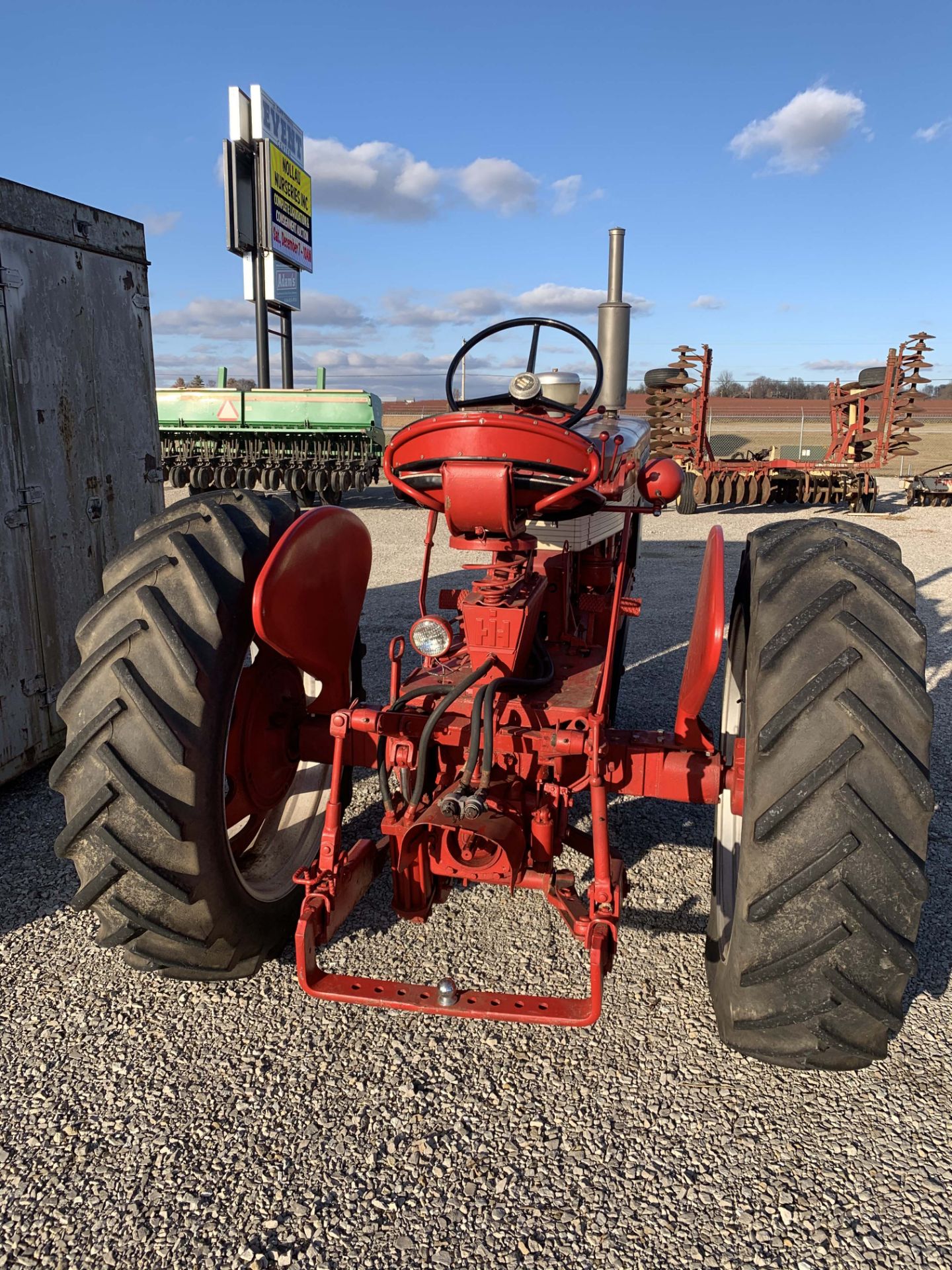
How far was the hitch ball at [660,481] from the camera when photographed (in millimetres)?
2945

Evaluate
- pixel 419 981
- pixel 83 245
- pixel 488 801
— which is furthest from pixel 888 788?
pixel 83 245

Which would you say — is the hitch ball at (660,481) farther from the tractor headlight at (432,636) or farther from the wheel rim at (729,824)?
the tractor headlight at (432,636)

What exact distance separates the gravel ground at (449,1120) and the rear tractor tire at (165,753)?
0.31 metres

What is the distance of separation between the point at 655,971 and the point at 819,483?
1787 cm

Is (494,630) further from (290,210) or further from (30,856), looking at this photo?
(290,210)

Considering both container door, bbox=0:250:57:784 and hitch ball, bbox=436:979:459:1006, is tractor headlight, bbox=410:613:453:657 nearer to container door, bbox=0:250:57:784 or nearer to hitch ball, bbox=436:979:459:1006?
hitch ball, bbox=436:979:459:1006

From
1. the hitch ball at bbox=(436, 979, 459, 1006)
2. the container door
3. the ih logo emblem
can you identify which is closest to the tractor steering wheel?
the ih logo emblem

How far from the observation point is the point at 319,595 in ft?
8.50

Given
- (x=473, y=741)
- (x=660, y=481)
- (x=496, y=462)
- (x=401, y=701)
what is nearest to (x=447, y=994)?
(x=473, y=741)

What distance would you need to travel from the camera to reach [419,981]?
255 cm

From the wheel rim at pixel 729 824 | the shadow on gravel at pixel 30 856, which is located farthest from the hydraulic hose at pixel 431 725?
the shadow on gravel at pixel 30 856

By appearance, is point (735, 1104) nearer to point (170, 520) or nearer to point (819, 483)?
point (170, 520)

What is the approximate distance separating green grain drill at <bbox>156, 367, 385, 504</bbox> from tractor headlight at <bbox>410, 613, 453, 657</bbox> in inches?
626

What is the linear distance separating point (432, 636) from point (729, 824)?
1.17m
